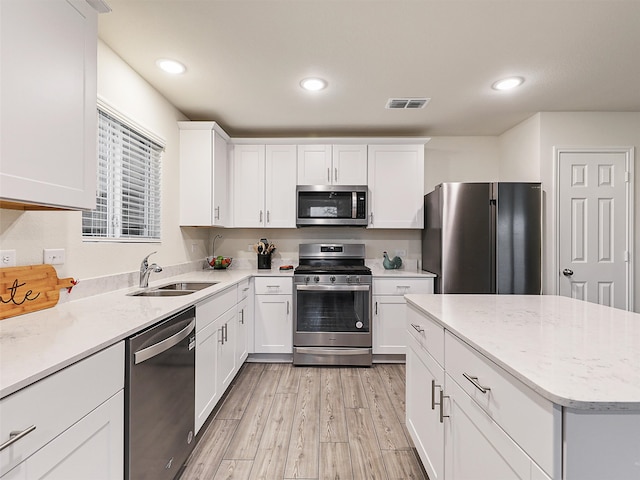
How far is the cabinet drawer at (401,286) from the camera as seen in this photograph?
310 cm

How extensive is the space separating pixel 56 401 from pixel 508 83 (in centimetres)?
319

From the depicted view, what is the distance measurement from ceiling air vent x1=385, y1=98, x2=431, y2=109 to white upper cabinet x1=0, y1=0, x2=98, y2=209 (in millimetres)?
2177

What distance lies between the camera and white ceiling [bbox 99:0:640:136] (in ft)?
5.48

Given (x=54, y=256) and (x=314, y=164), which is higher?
(x=314, y=164)

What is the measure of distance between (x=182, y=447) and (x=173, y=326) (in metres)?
0.66

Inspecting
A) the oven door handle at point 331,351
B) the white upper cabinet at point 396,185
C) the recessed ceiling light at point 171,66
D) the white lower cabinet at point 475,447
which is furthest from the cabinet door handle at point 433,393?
the recessed ceiling light at point 171,66

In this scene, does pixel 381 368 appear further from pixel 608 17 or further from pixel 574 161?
pixel 608 17

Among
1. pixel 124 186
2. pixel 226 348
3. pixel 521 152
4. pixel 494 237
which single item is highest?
pixel 521 152

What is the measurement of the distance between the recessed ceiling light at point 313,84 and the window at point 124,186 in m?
1.29

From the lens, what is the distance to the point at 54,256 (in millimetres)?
1562

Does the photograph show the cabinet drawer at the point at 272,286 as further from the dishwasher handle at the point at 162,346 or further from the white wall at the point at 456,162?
the white wall at the point at 456,162

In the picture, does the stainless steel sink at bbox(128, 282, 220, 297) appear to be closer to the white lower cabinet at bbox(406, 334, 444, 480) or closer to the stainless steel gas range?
the stainless steel gas range

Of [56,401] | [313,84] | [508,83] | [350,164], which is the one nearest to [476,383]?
[56,401]

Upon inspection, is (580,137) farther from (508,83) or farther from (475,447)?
(475,447)
